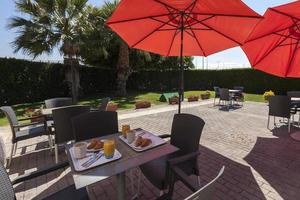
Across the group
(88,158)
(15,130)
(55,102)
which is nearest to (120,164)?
(88,158)

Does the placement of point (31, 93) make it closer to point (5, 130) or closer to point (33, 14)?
point (33, 14)

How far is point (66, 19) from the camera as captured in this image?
921cm

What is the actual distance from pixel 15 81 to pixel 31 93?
1.03 m

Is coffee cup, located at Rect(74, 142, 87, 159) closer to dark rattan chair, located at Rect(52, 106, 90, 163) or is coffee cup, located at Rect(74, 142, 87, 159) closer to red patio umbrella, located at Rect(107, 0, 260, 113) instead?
dark rattan chair, located at Rect(52, 106, 90, 163)

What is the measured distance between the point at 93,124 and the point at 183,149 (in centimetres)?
135

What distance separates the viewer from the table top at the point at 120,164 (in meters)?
1.65

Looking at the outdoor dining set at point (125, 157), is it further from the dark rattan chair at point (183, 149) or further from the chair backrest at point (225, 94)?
the chair backrest at point (225, 94)

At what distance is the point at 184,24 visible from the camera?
3676 millimetres

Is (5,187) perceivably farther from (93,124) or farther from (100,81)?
(100,81)

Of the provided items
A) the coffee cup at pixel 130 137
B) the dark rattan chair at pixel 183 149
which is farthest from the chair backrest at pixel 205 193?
the coffee cup at pixel 130 137

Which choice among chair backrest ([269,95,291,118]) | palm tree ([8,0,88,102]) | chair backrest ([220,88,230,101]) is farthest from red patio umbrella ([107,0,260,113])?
palm tree ([8,0,88,102])

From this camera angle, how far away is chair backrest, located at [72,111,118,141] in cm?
283

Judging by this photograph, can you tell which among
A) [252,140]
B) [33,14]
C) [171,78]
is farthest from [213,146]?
[171,78]

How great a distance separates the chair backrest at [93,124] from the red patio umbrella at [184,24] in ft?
4.71
